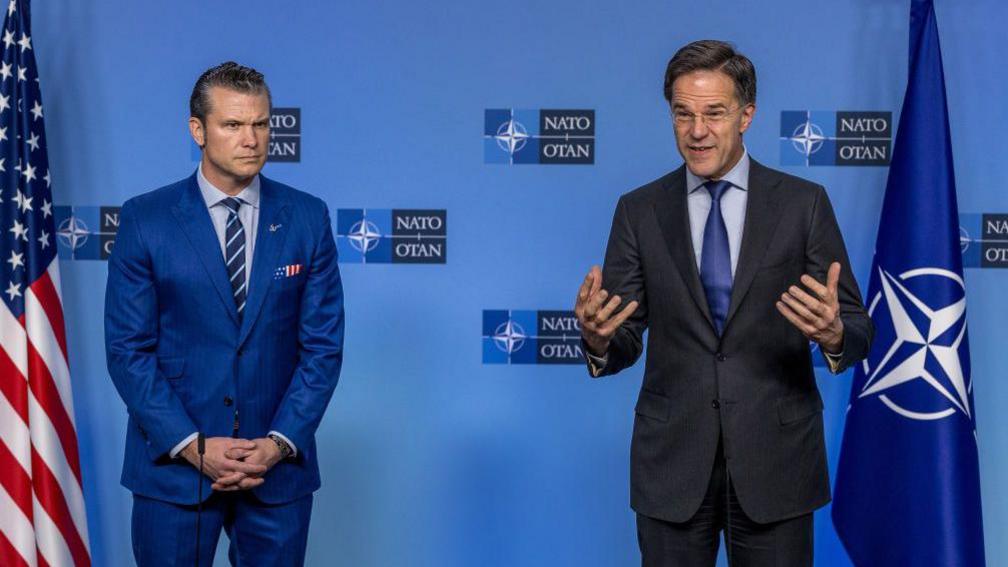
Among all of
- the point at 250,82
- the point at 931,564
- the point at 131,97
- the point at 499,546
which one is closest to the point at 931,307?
the point at 931,564

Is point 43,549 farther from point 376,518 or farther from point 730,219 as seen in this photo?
point 730,219

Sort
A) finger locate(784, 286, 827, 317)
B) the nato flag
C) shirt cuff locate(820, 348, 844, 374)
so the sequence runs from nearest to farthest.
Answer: finger locate(784, 286, 827, 317) → shirt cuff locate(820, 348, 844, 374) → the nato flag

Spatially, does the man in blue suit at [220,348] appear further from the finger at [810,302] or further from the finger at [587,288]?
the finger at [810,302]

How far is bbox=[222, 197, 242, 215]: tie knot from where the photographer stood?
8.79ft

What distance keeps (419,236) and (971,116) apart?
6.19 ft

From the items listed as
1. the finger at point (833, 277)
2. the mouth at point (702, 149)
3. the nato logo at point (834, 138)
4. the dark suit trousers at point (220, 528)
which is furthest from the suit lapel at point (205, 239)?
the nato logo at point (834, 138)

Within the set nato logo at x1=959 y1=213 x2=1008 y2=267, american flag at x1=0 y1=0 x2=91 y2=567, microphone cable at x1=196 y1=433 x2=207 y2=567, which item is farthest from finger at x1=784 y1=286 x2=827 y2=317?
american flag at x1=0 y1=0 x2=91 y2=567

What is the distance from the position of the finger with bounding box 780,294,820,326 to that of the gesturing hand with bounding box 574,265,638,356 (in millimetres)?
295

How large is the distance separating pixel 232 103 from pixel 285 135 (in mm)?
1271

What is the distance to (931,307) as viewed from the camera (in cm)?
353

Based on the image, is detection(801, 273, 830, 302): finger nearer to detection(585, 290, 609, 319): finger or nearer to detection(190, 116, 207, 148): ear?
detection(585, 290, 609, 319): finger

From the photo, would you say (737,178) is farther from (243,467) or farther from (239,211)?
(243,467)

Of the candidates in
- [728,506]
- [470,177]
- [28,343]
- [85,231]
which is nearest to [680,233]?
[728,506]

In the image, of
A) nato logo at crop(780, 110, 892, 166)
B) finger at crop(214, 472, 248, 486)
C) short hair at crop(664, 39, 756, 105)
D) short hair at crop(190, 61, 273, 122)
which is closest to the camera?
short hair at crop(664, 39, 756, 105)
